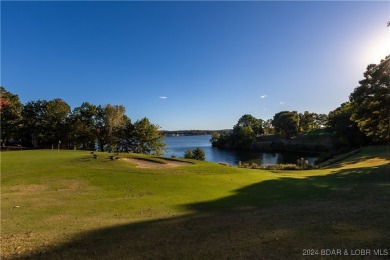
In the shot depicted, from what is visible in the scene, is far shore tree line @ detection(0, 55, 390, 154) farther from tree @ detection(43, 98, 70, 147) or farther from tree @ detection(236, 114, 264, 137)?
tree @ detection(236, 114, 264, 137)

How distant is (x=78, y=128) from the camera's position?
61.1 m

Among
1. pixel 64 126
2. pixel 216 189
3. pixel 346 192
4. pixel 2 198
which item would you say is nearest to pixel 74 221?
pixel 2 198

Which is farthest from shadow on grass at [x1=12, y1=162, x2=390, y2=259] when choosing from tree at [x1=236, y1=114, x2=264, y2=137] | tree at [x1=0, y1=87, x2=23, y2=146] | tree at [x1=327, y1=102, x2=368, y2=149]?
tree at [x1=236, y1=114, x2=264, y2=137]

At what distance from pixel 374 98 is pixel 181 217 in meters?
23.5

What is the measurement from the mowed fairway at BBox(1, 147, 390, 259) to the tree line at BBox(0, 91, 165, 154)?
4289cm

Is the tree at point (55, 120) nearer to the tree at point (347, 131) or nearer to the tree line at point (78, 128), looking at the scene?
the tree line at point (78, 128)

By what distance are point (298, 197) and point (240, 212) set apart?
14.1 feet

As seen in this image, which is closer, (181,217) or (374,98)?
(181,217)

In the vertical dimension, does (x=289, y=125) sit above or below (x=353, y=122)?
above

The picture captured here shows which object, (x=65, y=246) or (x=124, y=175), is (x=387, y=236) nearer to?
(x=65, y=246)

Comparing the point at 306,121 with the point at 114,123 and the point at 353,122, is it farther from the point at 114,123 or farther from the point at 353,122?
the point at 114,123

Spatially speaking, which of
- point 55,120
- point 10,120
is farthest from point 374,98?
point 10,120

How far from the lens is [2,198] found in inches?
577

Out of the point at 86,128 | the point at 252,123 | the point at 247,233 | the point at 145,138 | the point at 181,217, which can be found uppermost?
the point at 252,123
